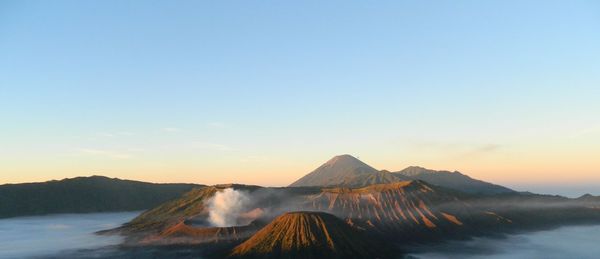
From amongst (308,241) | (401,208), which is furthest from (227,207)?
(308,241)

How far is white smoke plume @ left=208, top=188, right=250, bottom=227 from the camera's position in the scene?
140 metres

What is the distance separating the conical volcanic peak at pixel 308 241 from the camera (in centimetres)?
9231

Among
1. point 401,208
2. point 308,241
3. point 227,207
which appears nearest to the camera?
point 308,241

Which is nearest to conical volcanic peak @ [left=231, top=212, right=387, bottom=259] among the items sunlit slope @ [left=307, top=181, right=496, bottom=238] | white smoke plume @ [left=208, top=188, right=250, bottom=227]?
sunlit slope @ [left=307, top=181, right=496, bottom=238]

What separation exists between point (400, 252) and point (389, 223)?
28.8 m

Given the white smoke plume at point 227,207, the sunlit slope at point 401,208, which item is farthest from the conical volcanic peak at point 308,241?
the white smoke plume at point 227,207

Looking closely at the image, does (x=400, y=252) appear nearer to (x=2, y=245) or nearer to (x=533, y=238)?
(x=533, y=238)

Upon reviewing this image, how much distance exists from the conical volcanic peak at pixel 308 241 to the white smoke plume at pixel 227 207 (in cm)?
3861

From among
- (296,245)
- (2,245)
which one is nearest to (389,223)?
(296,245)

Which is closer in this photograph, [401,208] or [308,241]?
[308,241]

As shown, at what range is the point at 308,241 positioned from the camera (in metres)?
95.1

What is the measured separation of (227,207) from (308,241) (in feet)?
205

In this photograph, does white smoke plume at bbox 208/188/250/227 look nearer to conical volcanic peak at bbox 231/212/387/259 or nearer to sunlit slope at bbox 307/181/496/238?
sunlit slope at bbox 307/181/496/238

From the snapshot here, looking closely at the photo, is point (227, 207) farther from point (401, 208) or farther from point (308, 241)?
point (308, 241)
